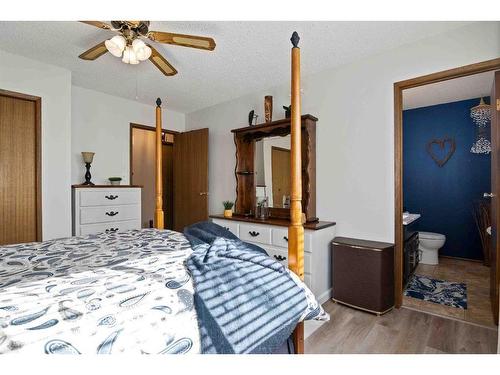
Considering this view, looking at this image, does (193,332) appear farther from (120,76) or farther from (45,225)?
(120,76)

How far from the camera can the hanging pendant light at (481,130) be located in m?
3.37

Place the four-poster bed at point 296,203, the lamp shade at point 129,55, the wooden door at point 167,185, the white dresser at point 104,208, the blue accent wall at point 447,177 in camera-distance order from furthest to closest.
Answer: the wooden door at point 167,185 < the blue accent wall at point 447,177 < the white dresser at point 104,208 < the lamp shade at point 129,55 < the four-poster bed at point 296,203

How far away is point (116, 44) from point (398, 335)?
2818 millimetres

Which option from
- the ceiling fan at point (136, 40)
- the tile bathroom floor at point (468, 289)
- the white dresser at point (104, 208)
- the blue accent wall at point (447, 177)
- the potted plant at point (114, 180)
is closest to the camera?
the ceiling fan at point (136, 40)

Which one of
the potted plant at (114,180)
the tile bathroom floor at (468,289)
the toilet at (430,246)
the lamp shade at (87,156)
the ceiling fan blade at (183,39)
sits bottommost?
the tile bathroom floor at (468,289)

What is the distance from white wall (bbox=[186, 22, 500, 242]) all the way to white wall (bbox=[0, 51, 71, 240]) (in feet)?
7.83

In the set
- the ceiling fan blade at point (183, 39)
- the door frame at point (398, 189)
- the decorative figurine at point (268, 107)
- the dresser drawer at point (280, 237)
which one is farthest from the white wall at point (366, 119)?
the ceiling fan blade at point (183, 39)

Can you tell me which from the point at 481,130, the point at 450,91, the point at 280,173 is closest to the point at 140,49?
the point at 280,173

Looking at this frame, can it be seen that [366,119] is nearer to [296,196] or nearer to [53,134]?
[296,196]

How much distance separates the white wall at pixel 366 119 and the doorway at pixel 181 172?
1528 millimetres

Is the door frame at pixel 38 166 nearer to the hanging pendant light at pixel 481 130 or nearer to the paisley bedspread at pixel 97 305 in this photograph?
the paisley bedspread at pixel 97 305

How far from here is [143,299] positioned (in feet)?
2.58

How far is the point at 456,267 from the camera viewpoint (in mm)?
3408
